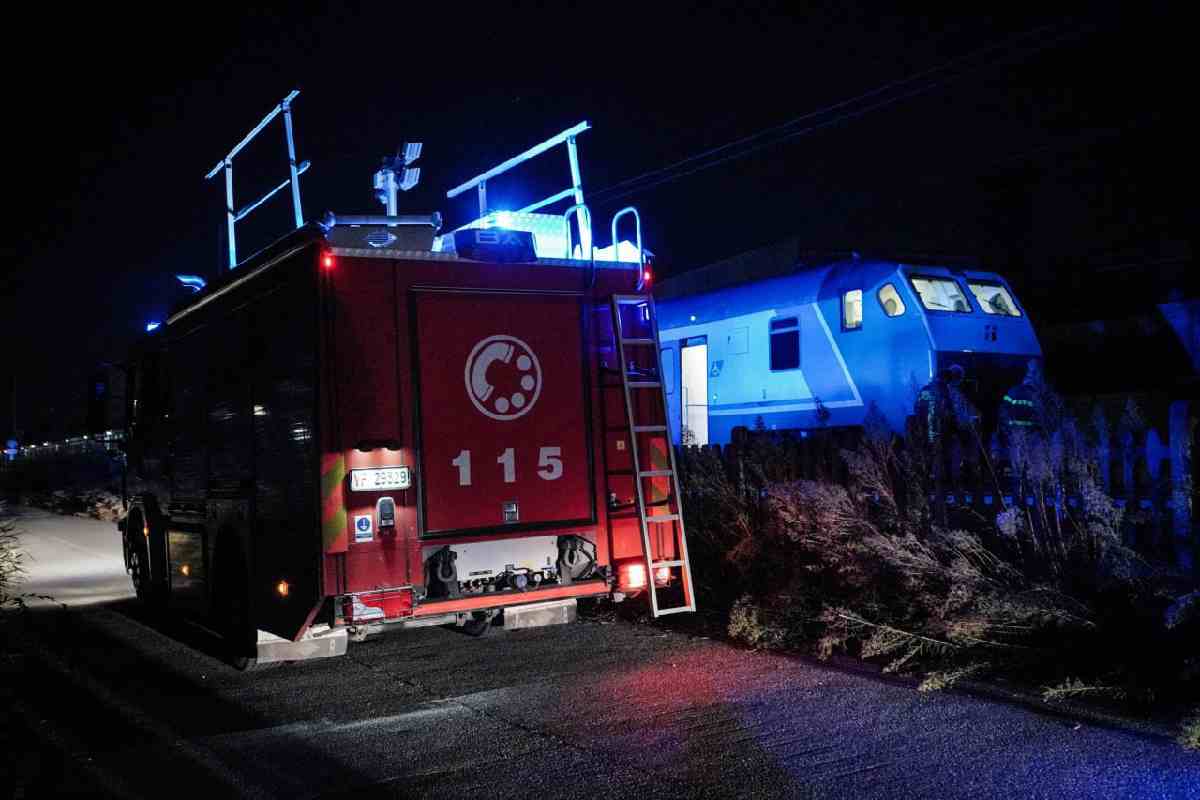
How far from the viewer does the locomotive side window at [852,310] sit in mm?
16219

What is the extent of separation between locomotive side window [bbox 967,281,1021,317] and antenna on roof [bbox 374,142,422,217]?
10.1 m

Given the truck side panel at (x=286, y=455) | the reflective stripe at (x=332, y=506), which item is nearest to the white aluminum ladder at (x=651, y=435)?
the reflective stripe at (x=332, y=506)

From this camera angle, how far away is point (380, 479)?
7.34 meters

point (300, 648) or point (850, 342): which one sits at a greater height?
point (850, 342)

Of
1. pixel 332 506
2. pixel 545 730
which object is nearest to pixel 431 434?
pixel 332 506

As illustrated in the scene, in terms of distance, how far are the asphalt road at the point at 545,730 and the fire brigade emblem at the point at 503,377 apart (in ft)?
6.53

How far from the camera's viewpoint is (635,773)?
572 cm

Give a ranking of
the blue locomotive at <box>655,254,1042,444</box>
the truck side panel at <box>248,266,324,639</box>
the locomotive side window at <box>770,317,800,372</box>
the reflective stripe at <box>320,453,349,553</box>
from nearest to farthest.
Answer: the reflective stripe at <box>320,453,349,553</box>
the truck side panel at <box>248,266,324,639</box>
the blue locomotive at <box>655,254,1042,444</box>
the locomotive side window at <box>770,317,800,372</box>

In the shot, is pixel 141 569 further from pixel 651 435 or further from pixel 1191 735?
pixel 1191 735

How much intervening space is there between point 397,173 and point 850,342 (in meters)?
8.28

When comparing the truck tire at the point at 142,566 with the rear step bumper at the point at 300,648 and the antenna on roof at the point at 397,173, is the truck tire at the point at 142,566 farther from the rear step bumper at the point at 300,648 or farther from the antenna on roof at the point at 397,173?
the antenna on roof at the point at 397,173

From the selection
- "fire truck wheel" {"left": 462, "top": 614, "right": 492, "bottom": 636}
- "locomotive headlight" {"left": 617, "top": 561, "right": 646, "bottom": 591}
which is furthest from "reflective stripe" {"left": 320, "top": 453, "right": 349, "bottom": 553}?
"locomotive headlight" {"left": 617, "top": 561, "right": 646, "bottom": 591}

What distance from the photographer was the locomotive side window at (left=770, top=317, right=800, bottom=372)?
17.1m

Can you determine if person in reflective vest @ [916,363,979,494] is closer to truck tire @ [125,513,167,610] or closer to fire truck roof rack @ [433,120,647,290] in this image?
fire truck roof rack @ [433,120,647,290]
